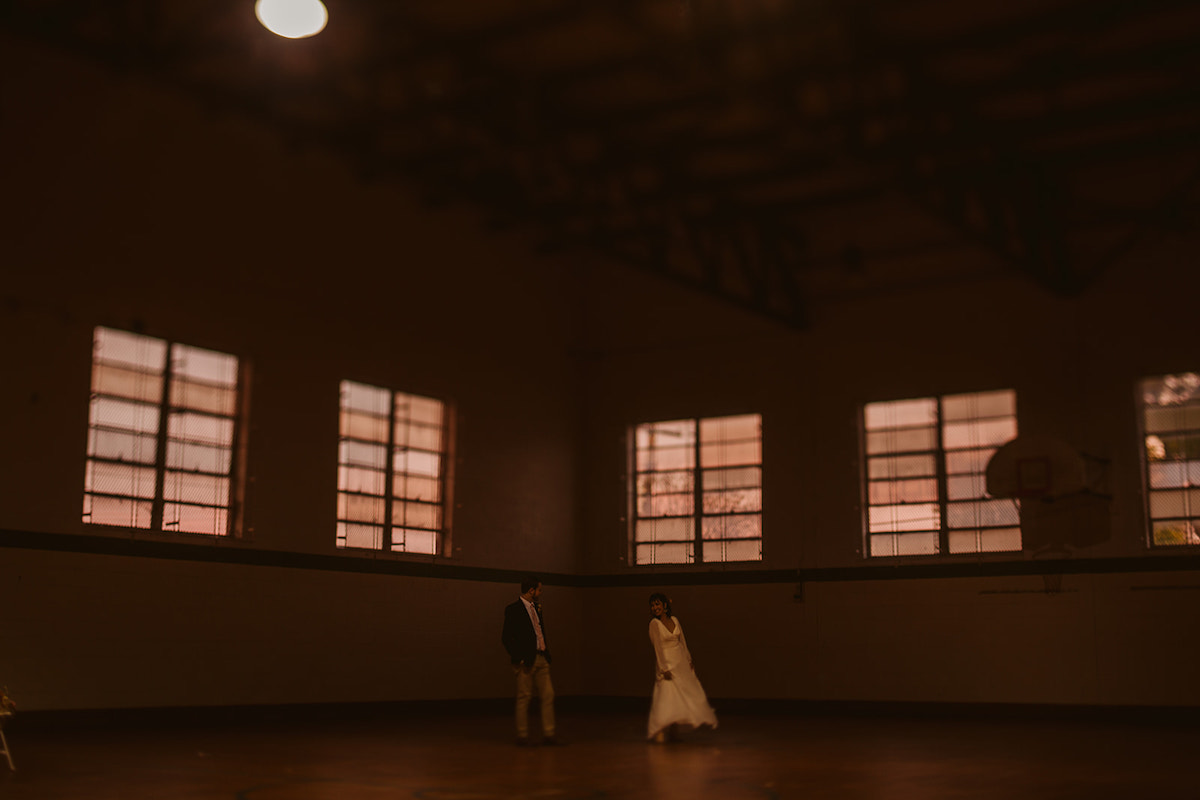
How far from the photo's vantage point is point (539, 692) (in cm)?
1074

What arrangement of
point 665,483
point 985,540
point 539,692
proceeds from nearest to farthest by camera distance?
point 539,692
point 985,540
point 665,483

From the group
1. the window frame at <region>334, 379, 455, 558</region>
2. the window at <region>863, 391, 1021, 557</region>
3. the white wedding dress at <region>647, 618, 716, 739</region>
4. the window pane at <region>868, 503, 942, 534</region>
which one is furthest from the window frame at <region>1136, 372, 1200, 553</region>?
the window frame at <region>334, 379, 455, 558</region>

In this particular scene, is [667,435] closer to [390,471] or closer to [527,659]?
[390,471]

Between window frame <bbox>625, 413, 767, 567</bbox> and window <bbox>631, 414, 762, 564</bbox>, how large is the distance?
14 mm

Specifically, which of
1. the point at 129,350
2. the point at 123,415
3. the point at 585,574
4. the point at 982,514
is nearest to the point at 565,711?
the point at 585,574

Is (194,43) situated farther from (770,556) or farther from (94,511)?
(770,556)

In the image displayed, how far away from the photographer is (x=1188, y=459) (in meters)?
14.0

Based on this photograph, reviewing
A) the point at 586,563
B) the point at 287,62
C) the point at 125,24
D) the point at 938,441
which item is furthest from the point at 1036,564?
the point at 125,24

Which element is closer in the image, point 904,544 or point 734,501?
point 904,544

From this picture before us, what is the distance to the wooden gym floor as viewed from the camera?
732cm

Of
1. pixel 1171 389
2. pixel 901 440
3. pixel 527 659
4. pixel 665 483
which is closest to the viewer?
pixel 527 659

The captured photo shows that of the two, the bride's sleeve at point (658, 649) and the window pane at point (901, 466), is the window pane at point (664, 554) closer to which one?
the window pane at point (901, 466)

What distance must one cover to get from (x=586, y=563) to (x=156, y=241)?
7.82 m

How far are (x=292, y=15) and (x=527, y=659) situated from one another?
6.22 meters
